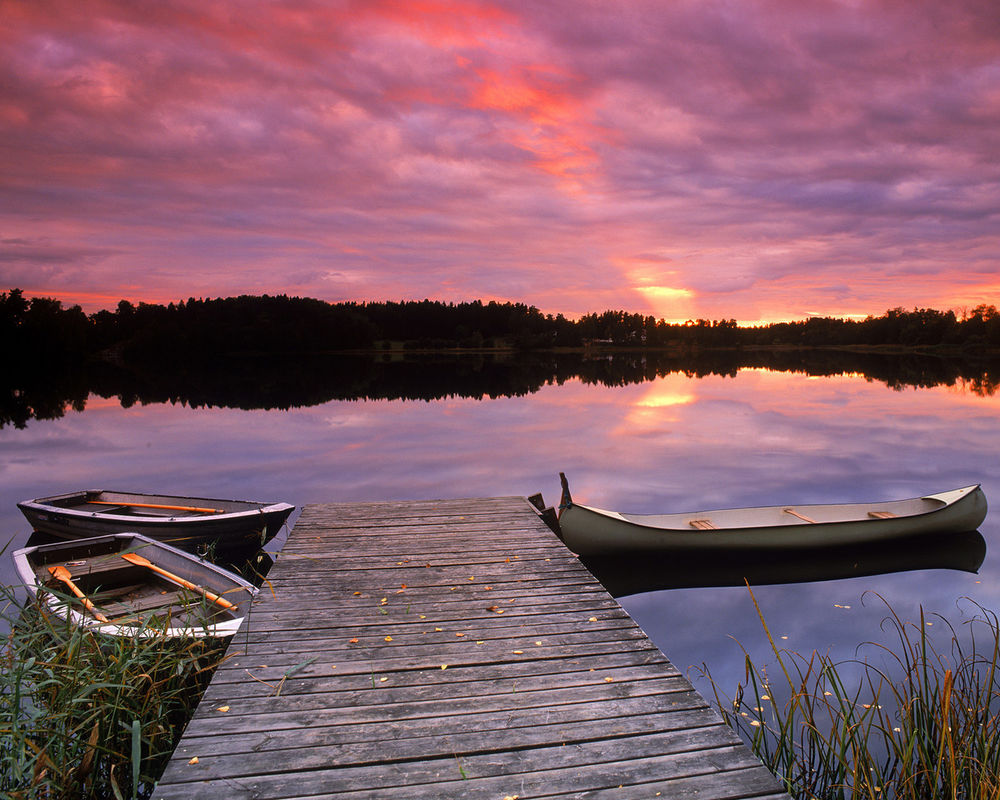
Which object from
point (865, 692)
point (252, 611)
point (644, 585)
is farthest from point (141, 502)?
point (865, 692)

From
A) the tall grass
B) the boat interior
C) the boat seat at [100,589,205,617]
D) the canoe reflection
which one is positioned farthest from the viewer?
the canoe reflection

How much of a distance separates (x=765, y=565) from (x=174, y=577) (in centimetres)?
762

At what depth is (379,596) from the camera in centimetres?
508

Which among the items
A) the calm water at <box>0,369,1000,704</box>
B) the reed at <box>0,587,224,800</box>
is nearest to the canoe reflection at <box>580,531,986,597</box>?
the calm water at <box>0,369,1000,704</box>

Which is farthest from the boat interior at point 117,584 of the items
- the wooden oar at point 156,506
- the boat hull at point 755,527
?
the boat hull at point 755,527

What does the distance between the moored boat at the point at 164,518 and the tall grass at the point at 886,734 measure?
19.4 ft

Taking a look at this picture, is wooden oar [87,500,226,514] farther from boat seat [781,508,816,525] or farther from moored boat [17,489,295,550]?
boat seat [781,508,816,525]

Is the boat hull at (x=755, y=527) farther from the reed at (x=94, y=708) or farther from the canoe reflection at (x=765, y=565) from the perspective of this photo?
the reed at (x=94, y=708)

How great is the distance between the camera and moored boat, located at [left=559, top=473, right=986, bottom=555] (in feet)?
27.1

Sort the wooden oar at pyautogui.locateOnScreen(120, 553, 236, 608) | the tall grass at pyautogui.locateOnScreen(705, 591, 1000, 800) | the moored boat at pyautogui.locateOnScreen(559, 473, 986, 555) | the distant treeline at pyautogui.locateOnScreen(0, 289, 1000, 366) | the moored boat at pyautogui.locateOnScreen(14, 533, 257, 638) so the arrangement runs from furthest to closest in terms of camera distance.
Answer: the distant treeline at pyautogui.locateOnScreen(0, 289, 1000, 366), the moored boat at pyautogui.locateOnScreen(559, 473, 986, 555), the wooden oar at pyautogui.locateOnScreen(120, 553, 236, 608), the moored boat at pyautogui.locateOnScreen(14, 533, 257, 638), the tall grass at pyautogui.locateOnScreen(705, 591, 1000, 800)

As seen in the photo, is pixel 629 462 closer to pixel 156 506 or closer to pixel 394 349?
pixel 156 506

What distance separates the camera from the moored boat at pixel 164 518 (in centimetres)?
830

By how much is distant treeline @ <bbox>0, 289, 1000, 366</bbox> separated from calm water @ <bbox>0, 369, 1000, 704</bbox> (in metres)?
61.4

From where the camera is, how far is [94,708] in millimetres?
3611
